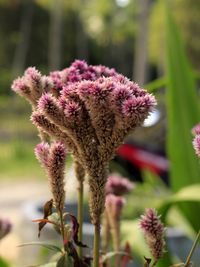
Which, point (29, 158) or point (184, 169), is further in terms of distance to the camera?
point (29, 158)

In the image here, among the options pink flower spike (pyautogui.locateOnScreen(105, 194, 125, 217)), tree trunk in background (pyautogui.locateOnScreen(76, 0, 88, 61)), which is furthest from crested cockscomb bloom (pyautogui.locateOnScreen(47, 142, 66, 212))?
tree trunk in background (pyautogui.locateOnScreen(76, 0, 88, 61))

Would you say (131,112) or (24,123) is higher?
(24,123)

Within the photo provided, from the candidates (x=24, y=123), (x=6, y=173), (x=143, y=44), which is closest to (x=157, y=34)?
(x=24, y=123)

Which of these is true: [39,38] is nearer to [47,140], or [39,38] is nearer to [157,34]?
[157,34]

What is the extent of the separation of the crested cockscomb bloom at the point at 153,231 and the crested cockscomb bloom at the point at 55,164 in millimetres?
88

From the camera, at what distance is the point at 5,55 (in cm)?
3291

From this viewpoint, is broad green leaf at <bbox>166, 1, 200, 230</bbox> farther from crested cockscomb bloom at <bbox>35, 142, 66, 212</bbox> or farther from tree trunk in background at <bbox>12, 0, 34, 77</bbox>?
tree trunk in background at <bbox>12, 0, 34, 77</bbox>

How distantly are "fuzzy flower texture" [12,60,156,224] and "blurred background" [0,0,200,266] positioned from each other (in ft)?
1.28

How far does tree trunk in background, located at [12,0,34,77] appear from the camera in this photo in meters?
32.8

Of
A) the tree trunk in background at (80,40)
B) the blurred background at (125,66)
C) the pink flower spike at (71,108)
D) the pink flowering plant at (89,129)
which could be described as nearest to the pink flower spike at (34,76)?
the pink flowering plant at (89,129)

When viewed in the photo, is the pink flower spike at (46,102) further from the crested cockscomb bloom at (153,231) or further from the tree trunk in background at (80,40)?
the tree trunk in background at (80,40)

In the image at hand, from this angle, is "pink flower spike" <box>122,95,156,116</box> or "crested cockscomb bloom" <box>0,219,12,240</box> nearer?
"pink flower spike" <box>122,95,156,116</box>

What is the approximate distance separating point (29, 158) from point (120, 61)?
27.0m

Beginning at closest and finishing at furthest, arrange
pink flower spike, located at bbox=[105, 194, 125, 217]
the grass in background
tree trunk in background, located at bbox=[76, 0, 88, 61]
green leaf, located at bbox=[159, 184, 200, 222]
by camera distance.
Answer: pink flower spike, located at bbox=[105, 194, 125, 217], green leaf, located at bbox=[159, 184, 200, 222], the grass in background, tree trunk in background, located at bbox=[76, 0, 88, 61]
